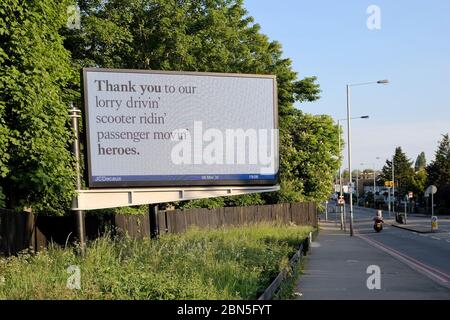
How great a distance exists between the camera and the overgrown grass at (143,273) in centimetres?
774

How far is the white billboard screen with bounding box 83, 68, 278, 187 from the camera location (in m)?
13.4

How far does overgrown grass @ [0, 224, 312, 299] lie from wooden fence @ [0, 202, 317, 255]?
1012 millimetres

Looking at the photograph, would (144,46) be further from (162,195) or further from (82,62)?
(162,195)

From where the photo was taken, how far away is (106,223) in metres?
18.3

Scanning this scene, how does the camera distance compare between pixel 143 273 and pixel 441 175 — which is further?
pixel 441 175

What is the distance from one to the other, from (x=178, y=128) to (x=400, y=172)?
4060 inches

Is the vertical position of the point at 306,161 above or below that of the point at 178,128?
below

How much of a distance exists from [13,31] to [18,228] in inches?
169

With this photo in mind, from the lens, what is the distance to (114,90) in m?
13.5
